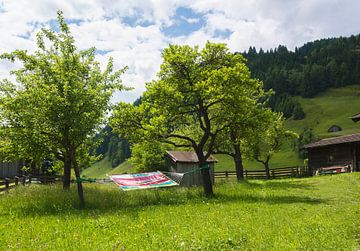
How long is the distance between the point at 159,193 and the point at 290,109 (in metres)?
133

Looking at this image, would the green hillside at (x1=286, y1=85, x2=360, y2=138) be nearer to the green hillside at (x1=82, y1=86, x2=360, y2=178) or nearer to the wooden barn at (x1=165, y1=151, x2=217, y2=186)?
the green hillside at (x1=82, y1=86, x2=360, y2=178)

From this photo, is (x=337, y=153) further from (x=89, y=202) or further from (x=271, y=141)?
(x=89, y=202)

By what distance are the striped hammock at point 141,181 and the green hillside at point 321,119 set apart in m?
80.3

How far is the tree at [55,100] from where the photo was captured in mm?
15492

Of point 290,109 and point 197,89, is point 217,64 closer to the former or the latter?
point 197,89

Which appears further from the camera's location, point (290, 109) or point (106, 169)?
point (106, 169)

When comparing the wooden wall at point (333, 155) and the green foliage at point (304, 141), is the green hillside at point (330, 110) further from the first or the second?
the wooden wall at point (333, 155)

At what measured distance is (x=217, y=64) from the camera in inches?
872

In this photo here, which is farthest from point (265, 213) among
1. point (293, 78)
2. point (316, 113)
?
point (293, 78)

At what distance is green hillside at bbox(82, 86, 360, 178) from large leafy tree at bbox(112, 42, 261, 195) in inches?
3118

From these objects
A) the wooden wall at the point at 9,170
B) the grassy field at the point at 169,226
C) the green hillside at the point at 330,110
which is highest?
the green hillside at the point at 330,110

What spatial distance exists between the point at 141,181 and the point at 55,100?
7.00m

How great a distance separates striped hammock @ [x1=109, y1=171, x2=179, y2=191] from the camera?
1782 centimetres

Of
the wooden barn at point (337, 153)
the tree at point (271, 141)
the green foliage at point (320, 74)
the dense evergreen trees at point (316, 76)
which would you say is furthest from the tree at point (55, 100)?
the green foliage at point (320, 74)
